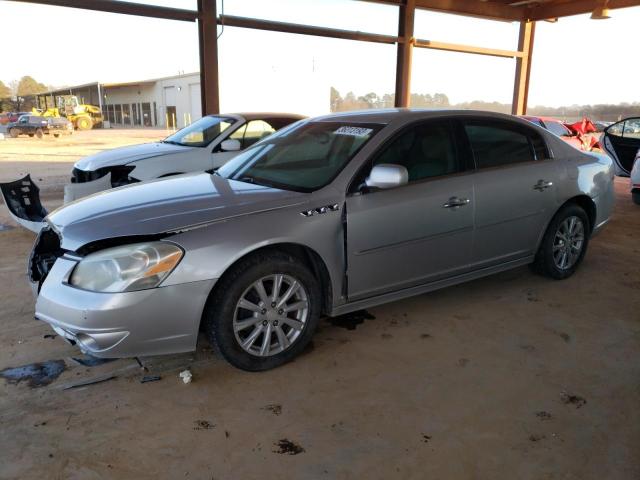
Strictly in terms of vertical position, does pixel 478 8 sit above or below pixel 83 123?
above

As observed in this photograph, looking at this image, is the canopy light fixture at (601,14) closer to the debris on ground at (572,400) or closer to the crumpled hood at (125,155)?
the crumpled hood at (125,155)

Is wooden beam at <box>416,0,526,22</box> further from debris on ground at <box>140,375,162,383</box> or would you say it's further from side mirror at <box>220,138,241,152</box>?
debris on ground at <box>140,375,162,383</box>

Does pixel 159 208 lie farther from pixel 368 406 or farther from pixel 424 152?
pixel 424 152

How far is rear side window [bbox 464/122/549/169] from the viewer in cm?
401

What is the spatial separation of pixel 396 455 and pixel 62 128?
3407 centimetres

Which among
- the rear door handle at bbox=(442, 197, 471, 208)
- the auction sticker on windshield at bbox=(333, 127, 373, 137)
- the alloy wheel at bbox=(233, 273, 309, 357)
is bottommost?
the alloy wheel at bbox=(233, 273, 309, 357)

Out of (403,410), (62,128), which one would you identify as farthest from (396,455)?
(62,128)

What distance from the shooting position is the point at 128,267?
274cm

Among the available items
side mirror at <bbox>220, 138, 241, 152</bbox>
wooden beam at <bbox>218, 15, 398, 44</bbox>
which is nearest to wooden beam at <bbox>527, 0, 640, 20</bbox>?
wooden beam at <bbox>218, 15, 398, 44</bbox>

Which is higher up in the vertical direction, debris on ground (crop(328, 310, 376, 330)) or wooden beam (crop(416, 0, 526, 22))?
wooden beam (crop(416, 0, 526, 22))

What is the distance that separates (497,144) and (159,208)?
106 inches

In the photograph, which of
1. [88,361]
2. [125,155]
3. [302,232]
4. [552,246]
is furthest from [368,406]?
[125,155]

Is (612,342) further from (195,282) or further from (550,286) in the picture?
(195,282)

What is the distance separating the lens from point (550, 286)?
4.64 meters
